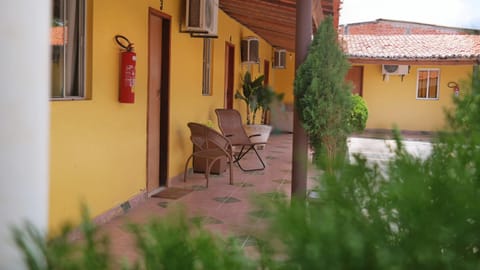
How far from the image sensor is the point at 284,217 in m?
0.83

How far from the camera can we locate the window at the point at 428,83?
15805 millimetres

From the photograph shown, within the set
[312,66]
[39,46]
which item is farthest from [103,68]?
[39,46]

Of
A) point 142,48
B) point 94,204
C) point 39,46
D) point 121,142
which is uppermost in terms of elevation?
point 142,48

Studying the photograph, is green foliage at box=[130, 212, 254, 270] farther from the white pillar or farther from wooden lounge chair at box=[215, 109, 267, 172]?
wooden lounge chair at box=[215, 109, 267, 172]

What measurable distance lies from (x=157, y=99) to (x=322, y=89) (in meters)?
2.33

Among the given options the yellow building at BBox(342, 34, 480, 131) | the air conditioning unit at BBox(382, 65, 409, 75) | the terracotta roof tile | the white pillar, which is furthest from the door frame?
the air conditioning unit at BBox(382, 65, 409, 75)

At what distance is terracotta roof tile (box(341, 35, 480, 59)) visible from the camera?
47.5 feet

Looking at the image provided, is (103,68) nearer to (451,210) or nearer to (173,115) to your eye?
(173,115)

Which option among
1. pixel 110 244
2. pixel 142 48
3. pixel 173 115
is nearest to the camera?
pixel 110 244

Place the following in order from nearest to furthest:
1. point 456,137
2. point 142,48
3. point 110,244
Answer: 1. point 110,244
2. point 456,137
3. point 142,48

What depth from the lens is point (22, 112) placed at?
1162 millimetres

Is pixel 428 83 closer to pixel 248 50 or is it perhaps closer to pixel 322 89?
pixel 248 50

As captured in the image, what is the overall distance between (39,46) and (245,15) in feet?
24.7

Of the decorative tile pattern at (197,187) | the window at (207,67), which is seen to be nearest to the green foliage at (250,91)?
the window at (207,67)
